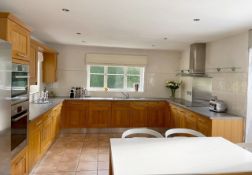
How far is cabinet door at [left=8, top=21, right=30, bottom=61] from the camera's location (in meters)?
2.29

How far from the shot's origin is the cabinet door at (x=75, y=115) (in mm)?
5152

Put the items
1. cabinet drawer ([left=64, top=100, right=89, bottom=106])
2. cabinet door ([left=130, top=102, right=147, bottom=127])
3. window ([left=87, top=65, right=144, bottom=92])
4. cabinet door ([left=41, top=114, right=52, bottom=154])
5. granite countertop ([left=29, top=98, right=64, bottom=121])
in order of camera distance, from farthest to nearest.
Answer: window ([left=87, top=65, right=144, bottom=92])
cabinet door ([left=130, top=102, right=147, bottom=127])
cabinet drawer ([left=64, top=100, right=89, bottom=106])
cabinet door ([left=41, top=114, right=52, bottom=154])
granite countertop ([left=29, top=98, right=64, bottom=121])

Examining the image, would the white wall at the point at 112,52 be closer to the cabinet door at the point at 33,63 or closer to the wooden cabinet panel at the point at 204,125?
the cabinet door at the point at 33,63

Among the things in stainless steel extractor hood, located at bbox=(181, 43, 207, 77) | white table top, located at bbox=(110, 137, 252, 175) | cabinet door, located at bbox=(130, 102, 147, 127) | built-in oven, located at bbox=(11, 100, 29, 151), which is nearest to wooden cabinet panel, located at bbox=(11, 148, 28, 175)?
built-in oven, located at bbox=(11, 100, 29, 151)

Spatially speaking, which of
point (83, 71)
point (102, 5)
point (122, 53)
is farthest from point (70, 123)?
point (102, 5)

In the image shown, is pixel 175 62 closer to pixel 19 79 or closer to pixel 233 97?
pixel 233 97

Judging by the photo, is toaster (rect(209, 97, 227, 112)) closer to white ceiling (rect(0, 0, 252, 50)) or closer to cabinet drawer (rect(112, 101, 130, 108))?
white ceiling (rect(0, 0, 252, 50))

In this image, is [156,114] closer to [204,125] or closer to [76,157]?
[204,125]

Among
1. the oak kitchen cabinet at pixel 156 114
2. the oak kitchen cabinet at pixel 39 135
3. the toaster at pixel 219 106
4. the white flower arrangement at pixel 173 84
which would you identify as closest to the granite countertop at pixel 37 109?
the oak kitchen cabinet at pixel 39 135

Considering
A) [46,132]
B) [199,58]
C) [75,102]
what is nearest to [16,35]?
[46,132]

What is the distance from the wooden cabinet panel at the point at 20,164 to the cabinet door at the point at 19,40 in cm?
109

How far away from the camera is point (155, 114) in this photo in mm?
5453

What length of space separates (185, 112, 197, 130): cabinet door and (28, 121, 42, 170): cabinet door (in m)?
2.60

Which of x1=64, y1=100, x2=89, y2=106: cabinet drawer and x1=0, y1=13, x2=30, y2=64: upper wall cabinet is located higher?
x1=0, y1=13, x2=30, y2=64: upper wall cabinet
